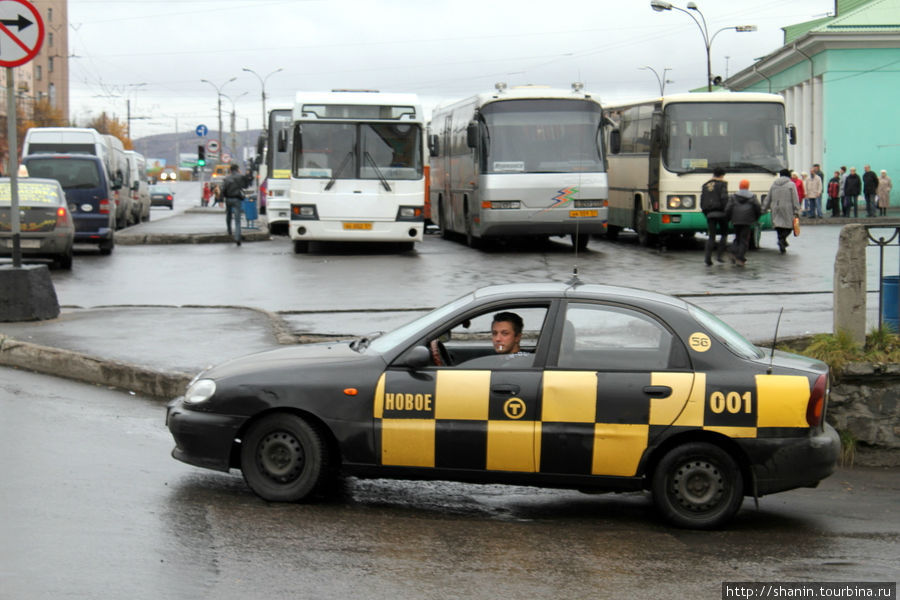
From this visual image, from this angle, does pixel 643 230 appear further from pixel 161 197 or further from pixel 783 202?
pixel 161 197

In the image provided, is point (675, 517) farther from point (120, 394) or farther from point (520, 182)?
point (520, 182)

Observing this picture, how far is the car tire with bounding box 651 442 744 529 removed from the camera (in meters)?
6.70

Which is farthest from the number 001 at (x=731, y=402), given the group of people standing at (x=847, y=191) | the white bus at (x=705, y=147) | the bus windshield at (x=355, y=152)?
the group of people standing at (x=847, y=191)

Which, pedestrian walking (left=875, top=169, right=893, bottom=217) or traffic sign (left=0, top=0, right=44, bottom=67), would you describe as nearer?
traffic sign (left=0, top=0, right=44, bottom=67)

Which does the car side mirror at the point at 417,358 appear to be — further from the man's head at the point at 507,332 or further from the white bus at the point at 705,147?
the white bus at the point at 705,147

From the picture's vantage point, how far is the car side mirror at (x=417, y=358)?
22.3ft

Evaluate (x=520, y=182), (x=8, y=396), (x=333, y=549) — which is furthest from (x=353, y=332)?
(x=520, y=182)

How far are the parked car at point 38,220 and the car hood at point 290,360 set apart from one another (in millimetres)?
14584

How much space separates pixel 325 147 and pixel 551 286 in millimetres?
17633

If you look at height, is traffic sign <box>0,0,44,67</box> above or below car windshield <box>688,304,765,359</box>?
above

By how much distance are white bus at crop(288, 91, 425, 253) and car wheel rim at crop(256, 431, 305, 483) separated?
57.2 ft

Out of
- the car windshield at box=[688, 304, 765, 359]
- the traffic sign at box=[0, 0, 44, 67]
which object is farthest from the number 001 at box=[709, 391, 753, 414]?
the traffic sign at box=[0, 0, 44, 67]

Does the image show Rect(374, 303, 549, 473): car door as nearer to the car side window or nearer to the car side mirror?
the car side mirror

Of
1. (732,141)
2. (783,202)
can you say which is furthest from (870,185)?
(783,202)
